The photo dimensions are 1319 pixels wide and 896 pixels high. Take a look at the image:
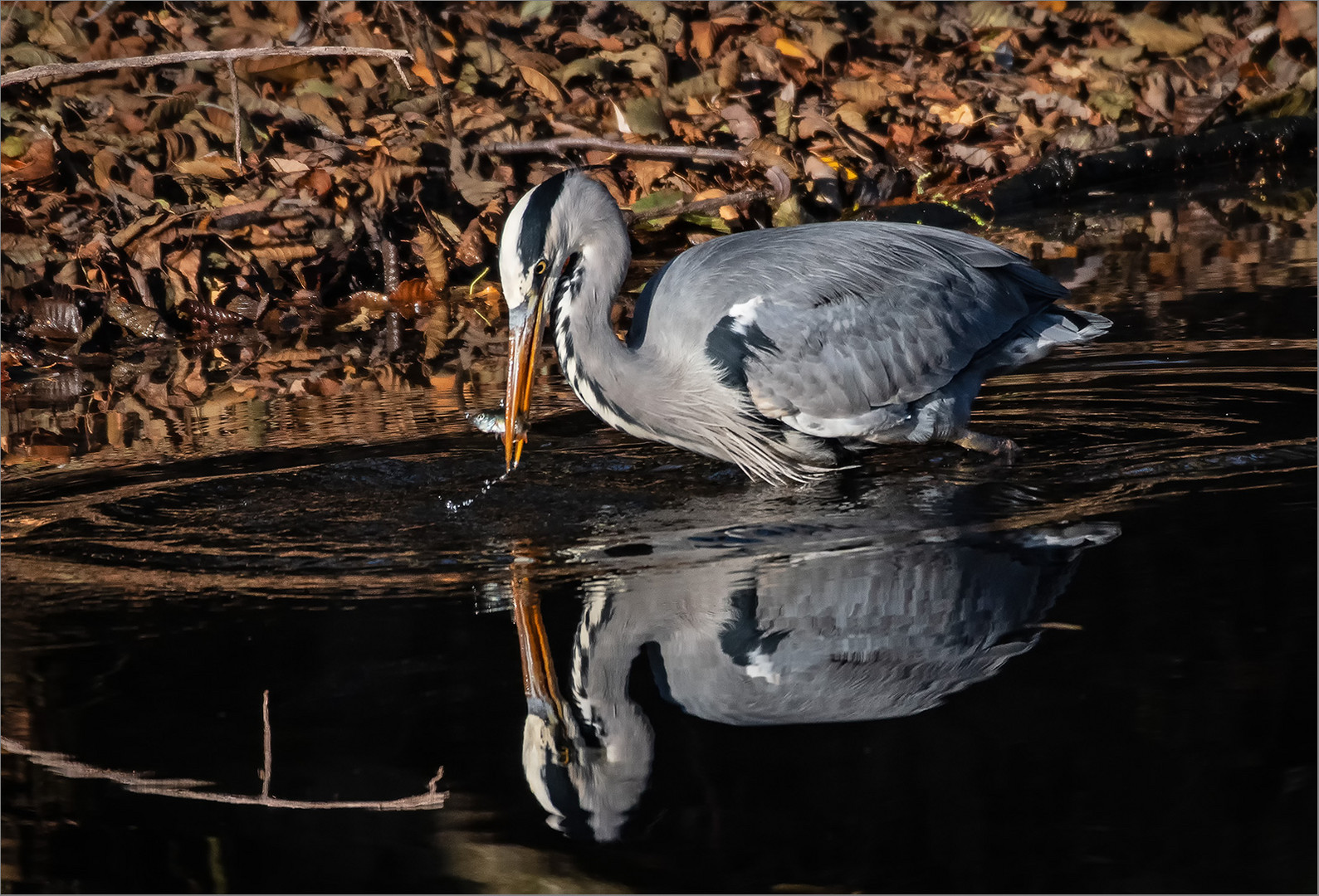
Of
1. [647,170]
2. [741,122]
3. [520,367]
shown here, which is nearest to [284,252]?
[647,170]

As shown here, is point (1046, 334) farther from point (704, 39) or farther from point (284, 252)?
point (704, 39)

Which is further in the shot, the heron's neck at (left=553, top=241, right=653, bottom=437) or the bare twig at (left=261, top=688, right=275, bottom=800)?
the heron's neck at (left=553, top=241, right=653, bottom=437)

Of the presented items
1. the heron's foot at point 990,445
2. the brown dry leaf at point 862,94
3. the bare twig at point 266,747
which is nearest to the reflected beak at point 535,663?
the bare twig at point 266,747

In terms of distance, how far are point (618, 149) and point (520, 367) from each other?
4.78 metres

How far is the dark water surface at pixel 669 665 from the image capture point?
3.22 m

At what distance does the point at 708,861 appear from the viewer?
3.14 m

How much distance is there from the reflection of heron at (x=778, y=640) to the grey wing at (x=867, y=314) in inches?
40.7

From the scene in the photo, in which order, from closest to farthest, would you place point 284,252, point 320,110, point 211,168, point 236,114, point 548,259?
point 548,259 → point 236,114 → point 284,252 → point 211,168 → point 320,110

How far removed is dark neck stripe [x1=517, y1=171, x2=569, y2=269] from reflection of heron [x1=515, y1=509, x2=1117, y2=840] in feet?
3.91

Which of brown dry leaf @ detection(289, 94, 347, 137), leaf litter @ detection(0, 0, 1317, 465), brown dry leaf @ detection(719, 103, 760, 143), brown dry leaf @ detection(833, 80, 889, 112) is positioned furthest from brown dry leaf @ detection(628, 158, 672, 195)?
brown dry leaf @ detection(289, 94, 347, 137)

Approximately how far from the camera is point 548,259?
18.2ft

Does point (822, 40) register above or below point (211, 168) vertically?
above

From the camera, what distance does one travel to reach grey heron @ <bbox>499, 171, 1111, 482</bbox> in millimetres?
5625

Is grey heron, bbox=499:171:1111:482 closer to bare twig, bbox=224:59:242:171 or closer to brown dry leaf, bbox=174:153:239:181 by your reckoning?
bare twig, bbox=224:59:242:171
